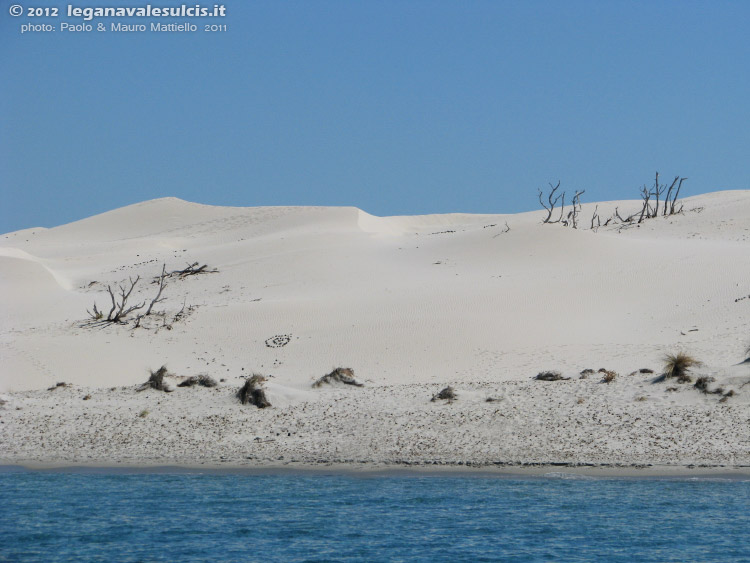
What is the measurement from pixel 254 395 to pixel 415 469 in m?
4.50

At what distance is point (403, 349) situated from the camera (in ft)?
75.3

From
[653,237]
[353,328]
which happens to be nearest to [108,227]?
[653,237]

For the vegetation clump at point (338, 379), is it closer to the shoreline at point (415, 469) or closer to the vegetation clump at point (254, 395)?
the vegetation clump at point (254, 395)

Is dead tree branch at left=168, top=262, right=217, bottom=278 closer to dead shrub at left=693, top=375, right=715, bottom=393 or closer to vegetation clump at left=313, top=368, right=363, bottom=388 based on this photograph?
vegetation clump at left=313, top=368, right=363, bottom=388

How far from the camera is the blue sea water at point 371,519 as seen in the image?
32.6ft

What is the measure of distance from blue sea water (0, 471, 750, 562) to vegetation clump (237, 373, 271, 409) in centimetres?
367

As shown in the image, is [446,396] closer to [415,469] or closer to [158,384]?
[415,469]

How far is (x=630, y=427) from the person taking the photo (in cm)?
1480

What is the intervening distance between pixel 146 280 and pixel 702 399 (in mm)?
24583

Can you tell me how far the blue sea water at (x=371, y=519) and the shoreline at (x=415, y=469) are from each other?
0.82ft

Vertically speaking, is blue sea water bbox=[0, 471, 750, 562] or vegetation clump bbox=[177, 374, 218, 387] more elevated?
vegetation clump bbox=[177, 374, 218, 387]

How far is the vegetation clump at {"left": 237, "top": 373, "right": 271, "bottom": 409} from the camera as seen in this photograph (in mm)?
17141

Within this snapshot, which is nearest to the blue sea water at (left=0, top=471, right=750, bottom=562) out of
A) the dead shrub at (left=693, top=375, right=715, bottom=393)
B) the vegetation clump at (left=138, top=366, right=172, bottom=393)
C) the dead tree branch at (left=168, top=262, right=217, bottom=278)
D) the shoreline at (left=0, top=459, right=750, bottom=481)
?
the shoreline at (left=0, top=459, right=750, bottom=481)

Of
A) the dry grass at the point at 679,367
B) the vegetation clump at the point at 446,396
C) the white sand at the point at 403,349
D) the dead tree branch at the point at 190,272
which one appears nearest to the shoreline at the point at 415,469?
the white sand at the point at 403,349
